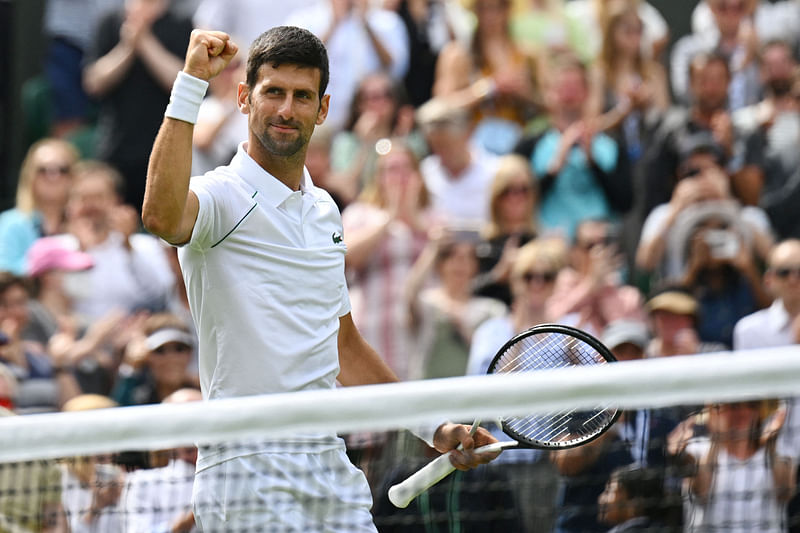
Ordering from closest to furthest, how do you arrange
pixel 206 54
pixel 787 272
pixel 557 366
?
pixel 206 54, pixel 557 366, pixel 787 272

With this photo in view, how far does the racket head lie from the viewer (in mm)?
4219

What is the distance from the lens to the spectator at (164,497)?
5117 mm

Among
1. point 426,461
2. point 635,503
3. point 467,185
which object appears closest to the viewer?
point 635,503

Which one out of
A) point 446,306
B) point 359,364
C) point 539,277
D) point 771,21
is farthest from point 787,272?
point 359,364

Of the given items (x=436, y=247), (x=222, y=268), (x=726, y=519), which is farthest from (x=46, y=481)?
(x=436, y=247)

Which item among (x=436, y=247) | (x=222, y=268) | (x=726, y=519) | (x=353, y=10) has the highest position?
(x=353, y=10)

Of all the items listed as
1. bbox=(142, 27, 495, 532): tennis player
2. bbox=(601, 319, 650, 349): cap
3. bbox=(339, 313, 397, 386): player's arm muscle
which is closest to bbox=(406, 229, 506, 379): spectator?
bbox=(601, 319, 650, 349): cap

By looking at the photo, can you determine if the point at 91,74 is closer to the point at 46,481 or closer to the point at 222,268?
the point at 46,481

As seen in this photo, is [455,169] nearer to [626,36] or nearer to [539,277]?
[539,277]

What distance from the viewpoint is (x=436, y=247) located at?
7.98 meters

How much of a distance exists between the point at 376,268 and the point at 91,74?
281cm

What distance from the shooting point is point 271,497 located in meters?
3.86

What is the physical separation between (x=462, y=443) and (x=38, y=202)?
5088 mm

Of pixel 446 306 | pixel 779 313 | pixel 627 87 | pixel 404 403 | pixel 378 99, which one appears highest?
pixel 627 87
